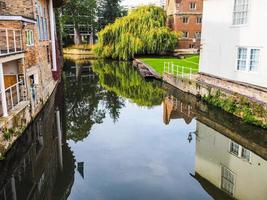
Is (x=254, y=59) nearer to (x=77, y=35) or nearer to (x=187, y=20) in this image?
(x=187, y=20)

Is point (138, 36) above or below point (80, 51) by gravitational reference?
above

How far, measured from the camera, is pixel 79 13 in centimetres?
6194

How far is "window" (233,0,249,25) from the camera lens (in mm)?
16609

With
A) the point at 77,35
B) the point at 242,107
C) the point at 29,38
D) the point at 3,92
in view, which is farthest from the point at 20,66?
the point at 77,35

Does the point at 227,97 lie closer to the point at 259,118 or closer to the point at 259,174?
the point at 259,118

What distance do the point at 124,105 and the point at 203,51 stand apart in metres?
7.04

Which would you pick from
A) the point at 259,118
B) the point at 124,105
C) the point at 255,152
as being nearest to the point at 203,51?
the point at 124,105

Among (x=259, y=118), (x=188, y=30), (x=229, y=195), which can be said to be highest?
(x=188, y=30)

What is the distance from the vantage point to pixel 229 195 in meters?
8.83

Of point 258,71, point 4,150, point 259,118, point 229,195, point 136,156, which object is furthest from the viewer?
point 258,71

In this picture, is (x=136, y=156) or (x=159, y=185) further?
(x=136, y=156)

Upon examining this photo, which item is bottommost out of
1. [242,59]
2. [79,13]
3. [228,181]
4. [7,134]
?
[228,181]

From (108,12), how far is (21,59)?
51120mm

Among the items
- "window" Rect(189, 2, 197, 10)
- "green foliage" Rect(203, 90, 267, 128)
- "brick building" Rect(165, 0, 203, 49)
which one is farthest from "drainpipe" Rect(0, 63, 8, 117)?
"window" Rect(189, 2, 197, 10)
